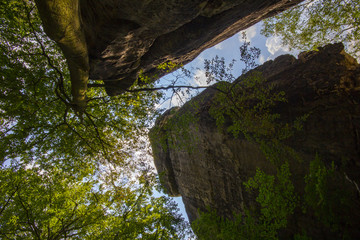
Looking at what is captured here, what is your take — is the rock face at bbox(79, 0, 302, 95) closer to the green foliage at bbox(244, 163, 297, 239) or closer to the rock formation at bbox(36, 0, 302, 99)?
the rock formation at bbox(36, 0, 302, 99)

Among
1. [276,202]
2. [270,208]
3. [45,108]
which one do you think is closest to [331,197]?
[276,202]

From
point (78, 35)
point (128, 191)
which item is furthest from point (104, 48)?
point (128, 191)

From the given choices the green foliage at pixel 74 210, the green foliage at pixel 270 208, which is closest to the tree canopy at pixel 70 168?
the green foliage at pixel 74 210

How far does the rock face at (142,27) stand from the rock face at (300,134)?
4.62 m

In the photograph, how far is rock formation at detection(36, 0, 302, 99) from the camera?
514 centimetres

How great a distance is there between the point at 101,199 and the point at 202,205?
8.44 metres

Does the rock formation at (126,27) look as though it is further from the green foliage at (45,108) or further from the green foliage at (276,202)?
the green foliage at (276,202)

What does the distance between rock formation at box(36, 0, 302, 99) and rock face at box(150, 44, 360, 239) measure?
4.73m

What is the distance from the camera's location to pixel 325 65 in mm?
9195

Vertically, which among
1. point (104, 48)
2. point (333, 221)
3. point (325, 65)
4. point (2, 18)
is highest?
point (2, 18)

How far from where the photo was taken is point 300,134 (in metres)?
8.90

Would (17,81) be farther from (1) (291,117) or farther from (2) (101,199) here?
(1) (291,117)

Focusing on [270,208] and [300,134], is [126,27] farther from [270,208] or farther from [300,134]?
[270,208]

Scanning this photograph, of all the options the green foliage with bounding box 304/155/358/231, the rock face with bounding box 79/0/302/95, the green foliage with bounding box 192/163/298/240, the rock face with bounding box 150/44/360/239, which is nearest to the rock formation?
the rock face with bounding box 79/0/302/95
